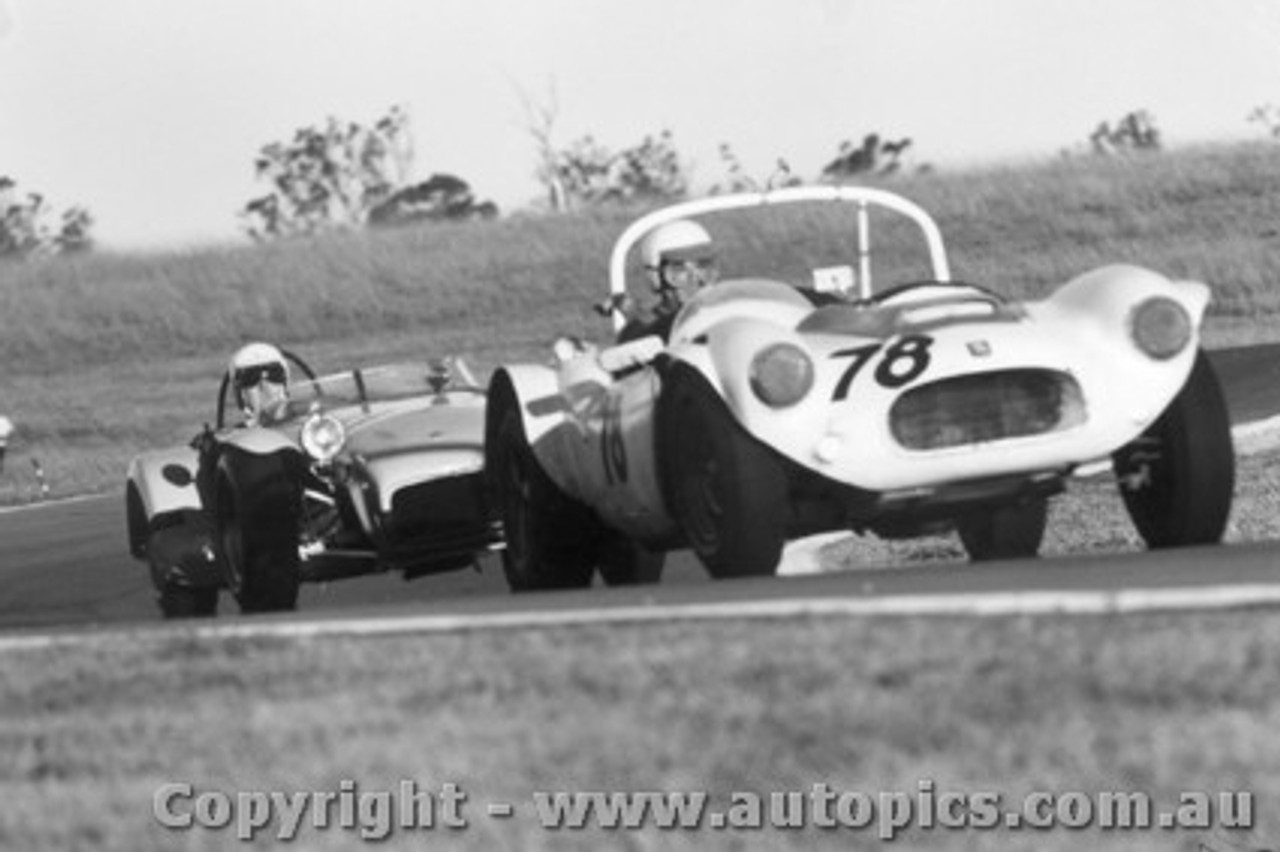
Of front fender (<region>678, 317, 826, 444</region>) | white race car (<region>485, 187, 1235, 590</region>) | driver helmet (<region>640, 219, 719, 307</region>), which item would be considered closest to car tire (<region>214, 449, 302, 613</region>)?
driver helmet (<region>640, 219, 719, 307</region>)

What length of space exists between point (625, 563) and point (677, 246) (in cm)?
115

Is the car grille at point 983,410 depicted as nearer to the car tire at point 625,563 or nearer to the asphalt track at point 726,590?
the asphalt track at point 726,590

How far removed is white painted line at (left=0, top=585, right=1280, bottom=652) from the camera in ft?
21.3

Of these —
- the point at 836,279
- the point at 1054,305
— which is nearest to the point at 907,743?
the point at 1054,305

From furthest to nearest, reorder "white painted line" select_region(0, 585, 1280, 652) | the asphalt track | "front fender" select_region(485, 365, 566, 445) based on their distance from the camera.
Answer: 1. "front fender" select_region(485, 365, 566, 445)
2. the asphalt track
3. "white painted line" select_region(0, 585, 1280, 652)

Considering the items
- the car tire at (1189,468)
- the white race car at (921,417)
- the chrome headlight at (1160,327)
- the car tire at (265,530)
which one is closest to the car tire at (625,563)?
the white race car at (921,417)

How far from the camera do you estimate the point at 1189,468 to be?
9781 millimetres

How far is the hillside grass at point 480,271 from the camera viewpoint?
4909 centimetres

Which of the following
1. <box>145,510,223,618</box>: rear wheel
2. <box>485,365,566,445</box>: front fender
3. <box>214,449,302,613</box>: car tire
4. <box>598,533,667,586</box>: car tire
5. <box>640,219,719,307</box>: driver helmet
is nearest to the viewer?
<box>485,365,566,445</box>: front fender

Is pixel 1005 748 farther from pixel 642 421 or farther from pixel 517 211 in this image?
pixel 517 211

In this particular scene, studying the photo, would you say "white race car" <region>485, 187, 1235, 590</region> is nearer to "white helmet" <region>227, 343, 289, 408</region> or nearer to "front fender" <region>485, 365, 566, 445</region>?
"front fender" <region>485, 365, 566, 445</region>

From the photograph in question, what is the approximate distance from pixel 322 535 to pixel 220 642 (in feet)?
18.3

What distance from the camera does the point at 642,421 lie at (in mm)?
10109

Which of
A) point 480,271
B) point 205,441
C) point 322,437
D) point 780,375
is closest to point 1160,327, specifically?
point 780,375
